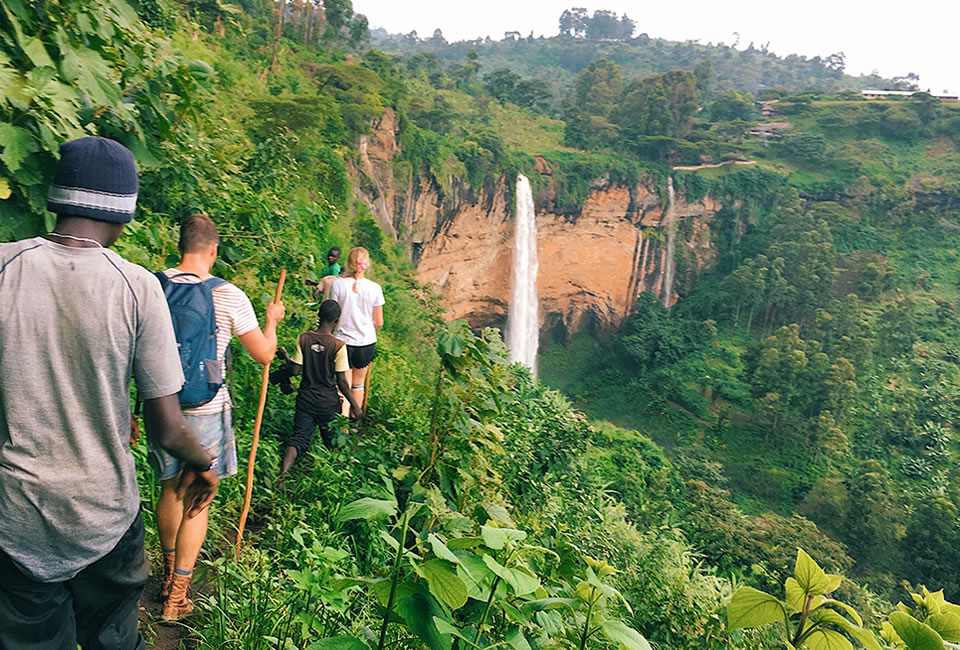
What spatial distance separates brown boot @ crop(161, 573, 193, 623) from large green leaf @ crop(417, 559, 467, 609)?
61.8 inches

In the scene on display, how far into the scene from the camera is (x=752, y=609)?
807mm

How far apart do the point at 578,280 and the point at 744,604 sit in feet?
89.3

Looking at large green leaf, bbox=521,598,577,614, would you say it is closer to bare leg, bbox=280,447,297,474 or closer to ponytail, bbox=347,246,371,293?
bare leg, bbox=280,447,297,474

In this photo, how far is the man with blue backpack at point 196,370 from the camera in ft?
6.00

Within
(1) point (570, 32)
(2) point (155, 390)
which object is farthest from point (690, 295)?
(1) point (570, 32)

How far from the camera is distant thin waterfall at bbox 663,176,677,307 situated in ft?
92.7

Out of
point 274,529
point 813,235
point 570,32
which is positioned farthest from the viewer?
point 570,32

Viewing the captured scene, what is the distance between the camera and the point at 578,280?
2753 centimetres

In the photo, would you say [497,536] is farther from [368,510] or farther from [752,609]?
[752,609]

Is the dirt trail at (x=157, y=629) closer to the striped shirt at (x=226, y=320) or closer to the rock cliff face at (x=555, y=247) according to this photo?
the striped shirt at (x=226, y=320)

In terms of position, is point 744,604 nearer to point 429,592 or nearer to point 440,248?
point 429,592

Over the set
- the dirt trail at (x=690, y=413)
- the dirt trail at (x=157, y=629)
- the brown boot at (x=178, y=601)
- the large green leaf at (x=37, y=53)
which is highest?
the large green leaf at (x=37, y=53)

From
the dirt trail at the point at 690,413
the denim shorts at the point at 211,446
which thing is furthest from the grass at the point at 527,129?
the denim shorts at the point at 211,446

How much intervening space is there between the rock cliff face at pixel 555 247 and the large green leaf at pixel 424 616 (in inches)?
640
